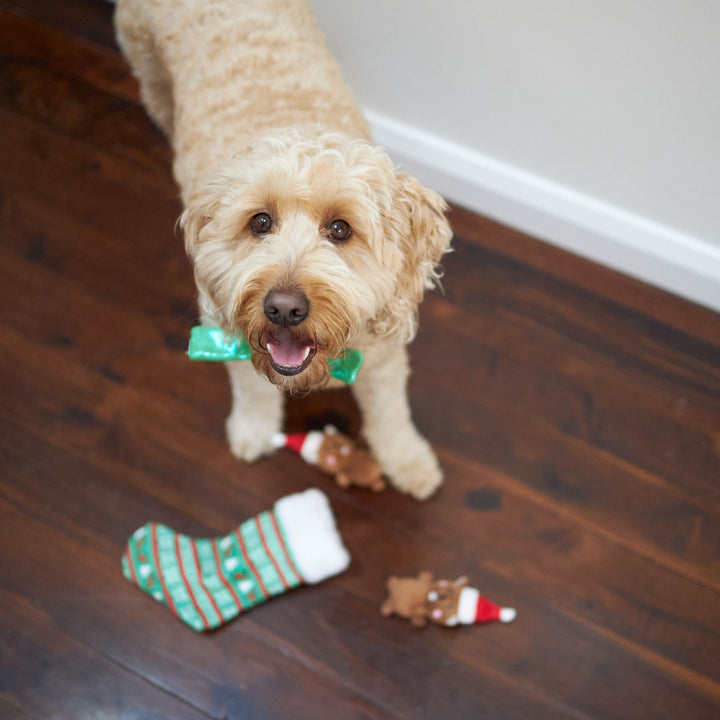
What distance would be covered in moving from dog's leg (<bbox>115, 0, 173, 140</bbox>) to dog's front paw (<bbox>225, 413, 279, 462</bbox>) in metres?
0.89

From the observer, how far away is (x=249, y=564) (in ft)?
5.24

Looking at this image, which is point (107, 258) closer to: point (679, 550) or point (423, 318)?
point (423, 318)

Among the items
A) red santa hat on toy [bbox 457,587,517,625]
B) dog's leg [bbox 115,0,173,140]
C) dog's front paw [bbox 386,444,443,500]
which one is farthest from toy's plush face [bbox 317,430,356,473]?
dog's leg [bbox 115,0,173,140]

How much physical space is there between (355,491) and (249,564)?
1.14 ft

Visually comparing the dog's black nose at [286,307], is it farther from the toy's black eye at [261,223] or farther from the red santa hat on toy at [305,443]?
the red santa hat on toy at [305,443]

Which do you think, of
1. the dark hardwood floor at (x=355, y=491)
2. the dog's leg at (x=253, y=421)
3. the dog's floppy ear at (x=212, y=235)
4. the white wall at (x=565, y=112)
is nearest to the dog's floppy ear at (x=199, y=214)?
the dog's floppy ear at (x=212, y=235)

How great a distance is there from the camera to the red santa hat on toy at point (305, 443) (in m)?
1.78

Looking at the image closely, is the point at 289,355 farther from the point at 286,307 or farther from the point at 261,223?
the point at 261,223

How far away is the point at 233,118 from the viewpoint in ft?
4.67

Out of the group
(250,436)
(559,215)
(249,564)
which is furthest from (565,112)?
(249,564)

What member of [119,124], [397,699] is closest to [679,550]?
[397,699]

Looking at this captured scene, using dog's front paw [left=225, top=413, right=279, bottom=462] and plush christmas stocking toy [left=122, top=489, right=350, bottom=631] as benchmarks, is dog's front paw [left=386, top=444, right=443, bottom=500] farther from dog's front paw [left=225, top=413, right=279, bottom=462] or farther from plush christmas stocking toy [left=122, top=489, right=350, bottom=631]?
dog's front paw [left=225, top=413, right=279, bottom=462]

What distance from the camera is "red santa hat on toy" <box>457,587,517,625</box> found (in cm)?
162

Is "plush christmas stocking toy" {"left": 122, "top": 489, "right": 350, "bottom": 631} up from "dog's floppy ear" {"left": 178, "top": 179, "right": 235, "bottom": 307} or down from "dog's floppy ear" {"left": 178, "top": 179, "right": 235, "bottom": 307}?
down
